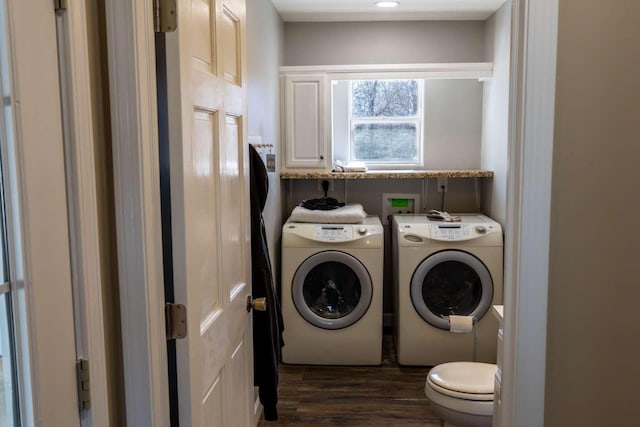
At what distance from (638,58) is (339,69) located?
299 cm

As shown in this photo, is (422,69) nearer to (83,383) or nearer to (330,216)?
(330,216)

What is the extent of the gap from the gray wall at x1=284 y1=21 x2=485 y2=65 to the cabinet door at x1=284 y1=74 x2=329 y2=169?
31 cm

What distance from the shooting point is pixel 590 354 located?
1251 mm

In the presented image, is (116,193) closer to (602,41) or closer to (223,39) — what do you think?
(223,39)

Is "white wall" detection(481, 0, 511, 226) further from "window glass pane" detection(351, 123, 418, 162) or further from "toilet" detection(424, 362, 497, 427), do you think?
"toilet" detection(424, 362, 497, 427)

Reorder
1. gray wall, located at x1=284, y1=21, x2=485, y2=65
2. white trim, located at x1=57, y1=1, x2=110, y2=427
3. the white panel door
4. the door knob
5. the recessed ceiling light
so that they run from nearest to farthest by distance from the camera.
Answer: white trim, located at x1=57, y1=1, x2=110, y2=427
the white panel door
the door knob
the recessed ceiling light
gray wall, located at x1=284, y1=21, x2=485, y2=65

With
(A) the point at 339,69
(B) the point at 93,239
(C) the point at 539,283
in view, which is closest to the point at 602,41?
(C) the point at 539,283

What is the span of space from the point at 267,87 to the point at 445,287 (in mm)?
1710

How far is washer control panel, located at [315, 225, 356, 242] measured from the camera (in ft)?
11.9

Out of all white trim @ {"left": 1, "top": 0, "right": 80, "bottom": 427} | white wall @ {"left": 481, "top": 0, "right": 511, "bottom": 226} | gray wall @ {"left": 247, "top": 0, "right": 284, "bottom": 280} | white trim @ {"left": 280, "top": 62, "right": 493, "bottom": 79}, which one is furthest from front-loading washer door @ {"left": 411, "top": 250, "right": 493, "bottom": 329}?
white trim @ {"left": 1, "top": 0, "right": 80, "bottom": 427}

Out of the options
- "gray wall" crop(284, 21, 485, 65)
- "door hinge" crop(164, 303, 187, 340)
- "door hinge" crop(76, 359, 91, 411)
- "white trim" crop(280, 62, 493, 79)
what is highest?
"gray wall" crop(284, 21, 485, 65)

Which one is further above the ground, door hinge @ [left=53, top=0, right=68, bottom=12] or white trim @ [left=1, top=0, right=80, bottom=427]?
door hinge @ [left=53, top=0, right=68, bottom=12]

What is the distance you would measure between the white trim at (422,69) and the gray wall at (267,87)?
0.80 ft

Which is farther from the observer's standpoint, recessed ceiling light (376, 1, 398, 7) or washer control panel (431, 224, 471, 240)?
recessed ceiling light (376, 1, 398, 7)
